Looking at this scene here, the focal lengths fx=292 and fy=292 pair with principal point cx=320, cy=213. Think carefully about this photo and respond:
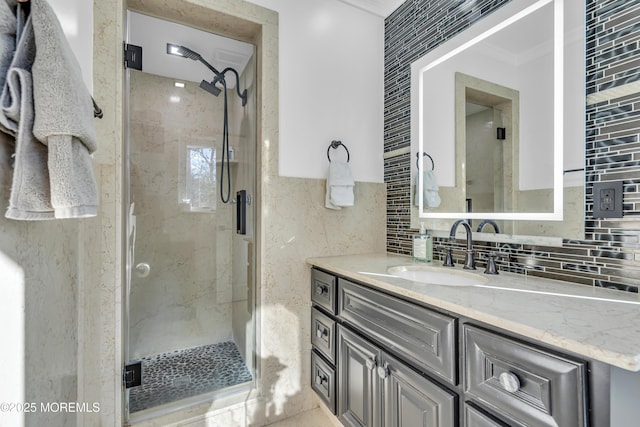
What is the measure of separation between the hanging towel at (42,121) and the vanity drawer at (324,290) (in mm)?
1061

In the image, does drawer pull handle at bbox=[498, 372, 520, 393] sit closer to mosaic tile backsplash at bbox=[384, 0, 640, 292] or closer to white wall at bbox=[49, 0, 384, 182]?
mosaic tile backsplash at bbox=[384, 0, 640, 292]

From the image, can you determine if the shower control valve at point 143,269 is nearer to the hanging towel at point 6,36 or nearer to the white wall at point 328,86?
the white wall at point 328,86

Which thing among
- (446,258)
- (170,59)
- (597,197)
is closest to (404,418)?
(446,258)

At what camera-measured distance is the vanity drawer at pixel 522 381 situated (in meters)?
0.60

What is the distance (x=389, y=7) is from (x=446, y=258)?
167cm

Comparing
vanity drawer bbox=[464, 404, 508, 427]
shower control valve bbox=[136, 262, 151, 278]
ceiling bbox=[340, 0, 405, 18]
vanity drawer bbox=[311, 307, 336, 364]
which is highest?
ceiling bbox=[340, 0, 405, 18]

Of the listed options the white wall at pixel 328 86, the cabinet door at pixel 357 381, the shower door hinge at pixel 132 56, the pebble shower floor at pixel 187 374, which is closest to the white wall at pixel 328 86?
the white wall at pixel 328 86

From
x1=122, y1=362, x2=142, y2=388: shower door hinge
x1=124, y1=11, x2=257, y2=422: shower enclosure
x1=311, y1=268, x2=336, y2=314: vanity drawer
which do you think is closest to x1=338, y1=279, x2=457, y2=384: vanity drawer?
x1=311, y1=268, x2=336, y2=314: vanity drawer

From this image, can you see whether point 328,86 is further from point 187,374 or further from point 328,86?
point 187,374

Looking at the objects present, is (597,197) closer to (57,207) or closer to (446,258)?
(446,258)

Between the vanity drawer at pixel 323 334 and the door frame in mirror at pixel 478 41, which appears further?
the vanity drawer at pixel 323 334

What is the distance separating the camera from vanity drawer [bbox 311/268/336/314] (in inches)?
57.5

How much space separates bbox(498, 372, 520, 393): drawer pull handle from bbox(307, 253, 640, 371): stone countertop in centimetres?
11

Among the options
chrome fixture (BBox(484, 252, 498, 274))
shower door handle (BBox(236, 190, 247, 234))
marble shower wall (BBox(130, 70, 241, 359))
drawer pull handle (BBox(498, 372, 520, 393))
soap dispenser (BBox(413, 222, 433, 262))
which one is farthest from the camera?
shower door handle (BBox(236, 190, 247, 234))
